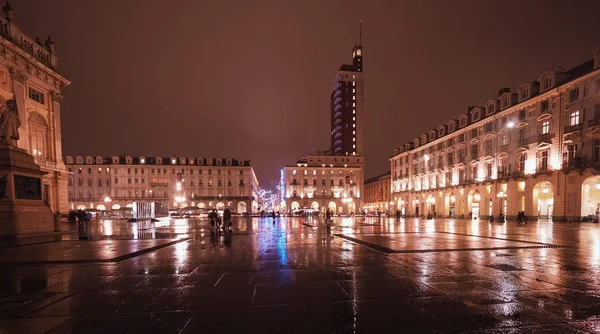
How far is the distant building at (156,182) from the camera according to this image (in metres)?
88.8

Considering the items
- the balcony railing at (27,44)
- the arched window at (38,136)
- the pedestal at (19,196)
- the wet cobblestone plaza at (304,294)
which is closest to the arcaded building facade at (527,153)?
the wet cobblestone plaza at (304,294)

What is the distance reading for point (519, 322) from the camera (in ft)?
13.9

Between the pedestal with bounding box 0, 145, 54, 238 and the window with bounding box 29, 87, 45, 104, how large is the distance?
21.8 m

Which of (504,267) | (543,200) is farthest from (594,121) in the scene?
(504,267)

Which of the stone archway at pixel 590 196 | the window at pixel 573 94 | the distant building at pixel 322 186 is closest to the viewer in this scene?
the stone archway at pixel 590 196

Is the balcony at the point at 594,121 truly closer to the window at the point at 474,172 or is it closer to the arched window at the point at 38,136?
the window at the point at 474,172

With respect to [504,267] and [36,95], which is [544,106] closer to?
[504,267]

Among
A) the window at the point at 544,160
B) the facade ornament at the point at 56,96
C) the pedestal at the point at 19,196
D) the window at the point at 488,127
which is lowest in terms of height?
the pedestal at the point at 19,196

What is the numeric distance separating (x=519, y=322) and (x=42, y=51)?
49.1 metres

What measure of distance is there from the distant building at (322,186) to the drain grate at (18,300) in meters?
95.1

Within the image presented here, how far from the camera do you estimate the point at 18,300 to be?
5.56 m

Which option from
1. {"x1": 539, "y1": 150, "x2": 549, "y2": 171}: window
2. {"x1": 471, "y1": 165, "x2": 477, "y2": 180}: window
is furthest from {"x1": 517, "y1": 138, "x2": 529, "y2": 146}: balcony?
{"x1": 471, "y1": 165, "x2": 477, "y2": 180}: window

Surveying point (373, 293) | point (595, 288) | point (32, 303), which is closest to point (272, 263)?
point (373, 293)

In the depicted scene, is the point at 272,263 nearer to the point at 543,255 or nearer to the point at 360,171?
the point at 543,255
